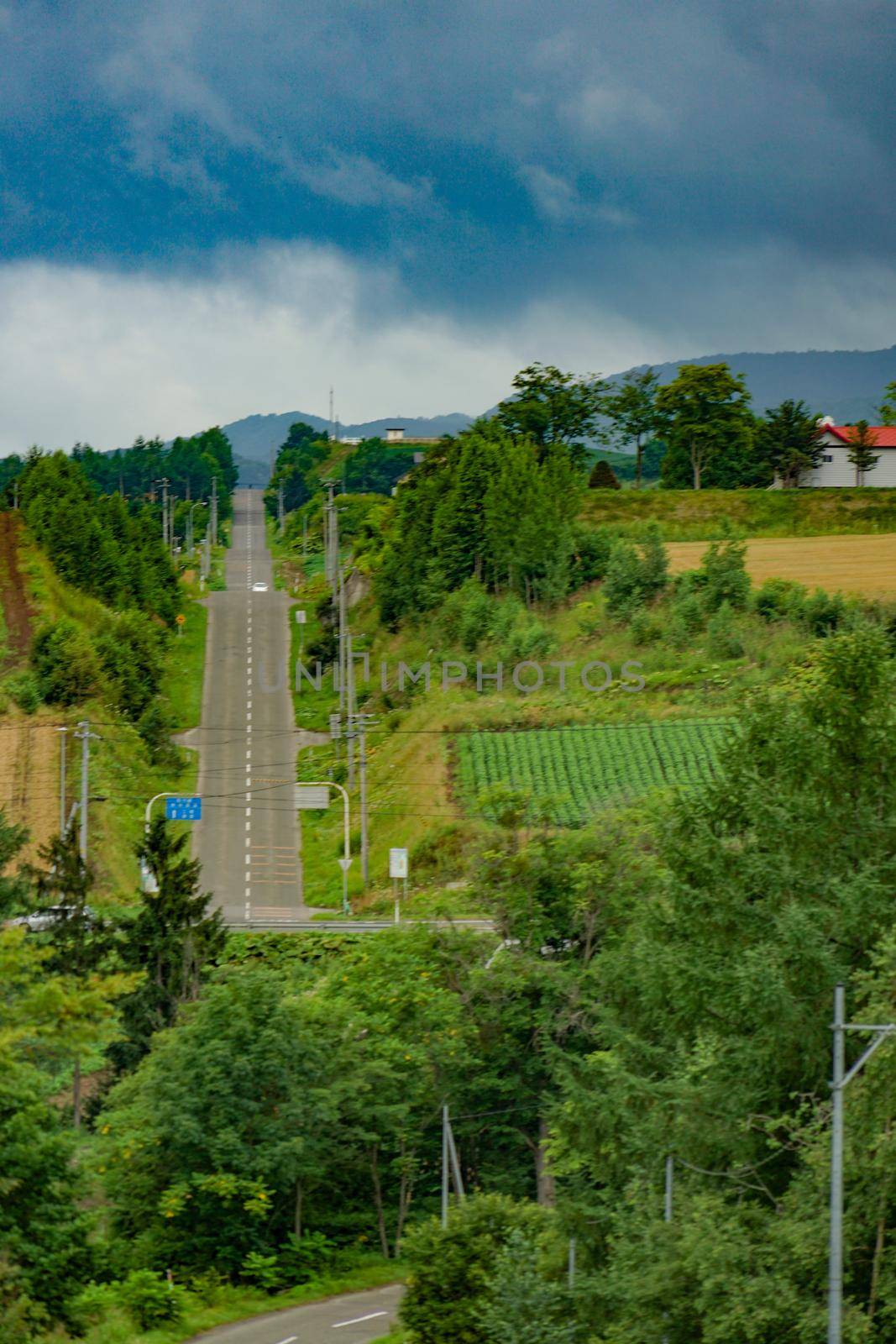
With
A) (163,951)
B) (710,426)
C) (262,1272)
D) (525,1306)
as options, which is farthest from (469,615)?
(525,1306)

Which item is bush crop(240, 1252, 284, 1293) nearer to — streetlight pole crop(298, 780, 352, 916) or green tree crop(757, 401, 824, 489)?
streetlight pole crop(298, 780, 352, 916)

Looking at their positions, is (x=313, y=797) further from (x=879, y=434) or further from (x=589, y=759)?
(x=879, y=434)

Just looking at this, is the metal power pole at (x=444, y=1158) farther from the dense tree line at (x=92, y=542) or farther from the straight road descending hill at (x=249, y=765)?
the dense tree line at (x=92, y=542)

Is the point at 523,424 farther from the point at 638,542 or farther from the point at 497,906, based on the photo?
the point at 497,906

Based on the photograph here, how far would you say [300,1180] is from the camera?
41281 millimetres

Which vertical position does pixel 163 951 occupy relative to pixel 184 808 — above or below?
below

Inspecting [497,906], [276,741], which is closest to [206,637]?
[276,741]

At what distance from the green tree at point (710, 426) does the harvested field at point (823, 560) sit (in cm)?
1505

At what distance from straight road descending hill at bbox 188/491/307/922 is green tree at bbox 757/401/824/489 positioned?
34350 mm

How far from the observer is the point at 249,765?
278 ft

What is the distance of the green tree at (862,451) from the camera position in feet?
397

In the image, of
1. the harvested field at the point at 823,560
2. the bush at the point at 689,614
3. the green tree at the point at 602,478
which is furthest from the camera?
the green tree at the point at 602,478

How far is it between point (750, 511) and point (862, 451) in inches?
559

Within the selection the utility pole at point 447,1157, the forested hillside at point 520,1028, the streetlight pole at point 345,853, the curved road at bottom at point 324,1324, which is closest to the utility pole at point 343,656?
the forested hillside at point 520,1028
